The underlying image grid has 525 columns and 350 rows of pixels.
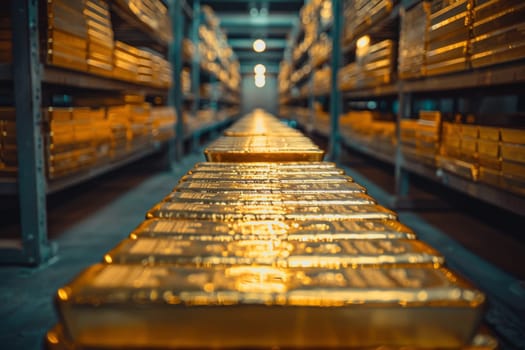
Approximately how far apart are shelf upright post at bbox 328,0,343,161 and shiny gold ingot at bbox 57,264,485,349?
22.6 ft

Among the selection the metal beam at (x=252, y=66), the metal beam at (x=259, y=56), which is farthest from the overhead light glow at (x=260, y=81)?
the metal beam at (x=259, y=56)

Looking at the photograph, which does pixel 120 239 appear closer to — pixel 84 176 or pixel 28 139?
pixel 84 176

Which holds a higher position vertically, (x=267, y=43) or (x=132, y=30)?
(x=267, y=43)

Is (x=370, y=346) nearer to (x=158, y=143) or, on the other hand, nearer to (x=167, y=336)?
(x=167, y=336)

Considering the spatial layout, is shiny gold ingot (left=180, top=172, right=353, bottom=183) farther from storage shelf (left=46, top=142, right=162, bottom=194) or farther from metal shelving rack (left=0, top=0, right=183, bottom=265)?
storage shelf (left=46, top=142, right=162, bottom=194)

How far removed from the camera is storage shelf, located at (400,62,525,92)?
2207 millimetres

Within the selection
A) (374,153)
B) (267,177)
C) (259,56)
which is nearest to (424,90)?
A: (374,153)

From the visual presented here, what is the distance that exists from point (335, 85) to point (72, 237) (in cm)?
550

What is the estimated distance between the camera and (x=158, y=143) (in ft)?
18.9

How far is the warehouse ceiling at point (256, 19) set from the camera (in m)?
15.3

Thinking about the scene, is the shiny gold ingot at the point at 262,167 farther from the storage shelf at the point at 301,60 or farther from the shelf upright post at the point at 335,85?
the storage shelf at the point at 301,60

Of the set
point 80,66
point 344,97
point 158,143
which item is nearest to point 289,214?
point 80,66

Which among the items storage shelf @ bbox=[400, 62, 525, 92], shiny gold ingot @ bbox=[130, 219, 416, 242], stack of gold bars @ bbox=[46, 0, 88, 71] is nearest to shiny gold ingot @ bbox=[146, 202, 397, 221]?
shiny gold ingot @ bbox=[130, 219, 416, 242]

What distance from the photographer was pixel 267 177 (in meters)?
1.53
